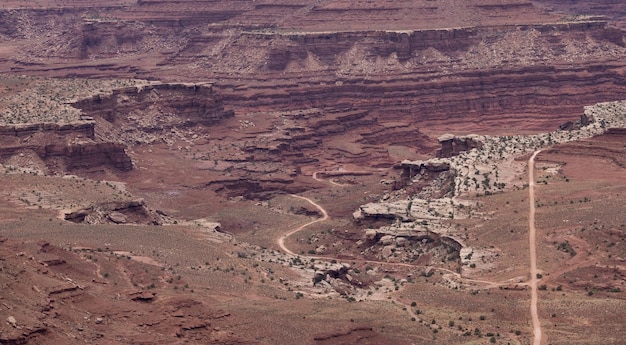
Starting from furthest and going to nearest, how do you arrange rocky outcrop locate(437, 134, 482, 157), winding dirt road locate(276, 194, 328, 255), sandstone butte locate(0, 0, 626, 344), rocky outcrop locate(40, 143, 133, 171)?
rocky outcrop locate(40, 143, 133, 171) → rocky outcrop locate(437, 134, 482, 157) → winding dirt road locate(276, 194, 328, 255) → sandstone butte locate(0, 0, 626, 344)

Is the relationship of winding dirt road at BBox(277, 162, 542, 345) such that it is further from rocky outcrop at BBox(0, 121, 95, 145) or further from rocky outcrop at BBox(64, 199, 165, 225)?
rocky outcrop at BBox(0, 121, 95, 145)

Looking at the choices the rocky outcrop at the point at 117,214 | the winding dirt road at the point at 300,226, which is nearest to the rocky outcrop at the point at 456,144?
the winding dirt road at the point at 300,226

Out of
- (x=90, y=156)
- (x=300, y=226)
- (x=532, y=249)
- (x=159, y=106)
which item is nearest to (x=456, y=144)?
(x=300, y=226)

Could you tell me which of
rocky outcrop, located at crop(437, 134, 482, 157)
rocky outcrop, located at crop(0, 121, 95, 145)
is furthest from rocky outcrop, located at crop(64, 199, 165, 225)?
rocky outcrop, located at crop(437, 134, 482, 157)

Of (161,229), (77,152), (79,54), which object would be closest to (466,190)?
(161,229)

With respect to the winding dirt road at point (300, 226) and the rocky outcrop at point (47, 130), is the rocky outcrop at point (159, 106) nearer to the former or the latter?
the rocky outcrop at point (47, 130)

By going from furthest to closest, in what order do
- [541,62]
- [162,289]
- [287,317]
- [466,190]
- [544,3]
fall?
[544,3]
[541,62]
[466,190]
[162,289]
[287,317]

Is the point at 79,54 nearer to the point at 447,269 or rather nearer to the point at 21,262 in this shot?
the point at 447,269
